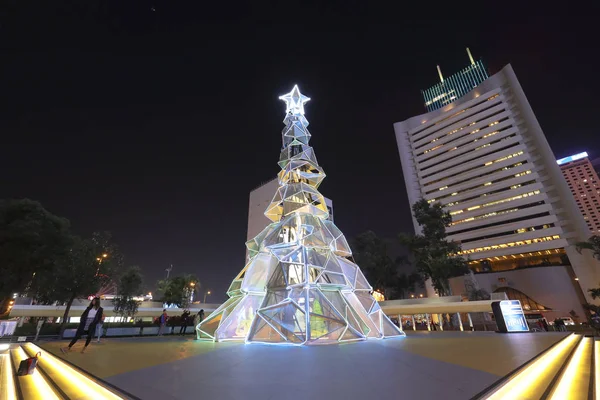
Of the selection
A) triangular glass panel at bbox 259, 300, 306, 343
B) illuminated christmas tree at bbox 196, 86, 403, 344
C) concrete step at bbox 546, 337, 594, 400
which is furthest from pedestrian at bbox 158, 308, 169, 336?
concrete step at bbox 546, 337, 594, 400

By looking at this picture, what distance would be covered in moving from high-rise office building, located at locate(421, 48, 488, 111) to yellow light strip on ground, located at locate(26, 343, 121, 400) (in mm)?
89629

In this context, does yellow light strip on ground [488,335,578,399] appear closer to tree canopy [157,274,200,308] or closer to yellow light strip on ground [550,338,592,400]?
yellow light strip on ground [550,338,592,400]

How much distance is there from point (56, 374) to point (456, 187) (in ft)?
217

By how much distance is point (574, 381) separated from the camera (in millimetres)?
4031

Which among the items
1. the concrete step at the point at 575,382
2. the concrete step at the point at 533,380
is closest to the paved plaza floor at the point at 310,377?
the concrete step at the point at 533,380

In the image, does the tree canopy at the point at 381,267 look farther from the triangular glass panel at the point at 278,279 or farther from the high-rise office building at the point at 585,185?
the high-rise office building at the point at 585,185

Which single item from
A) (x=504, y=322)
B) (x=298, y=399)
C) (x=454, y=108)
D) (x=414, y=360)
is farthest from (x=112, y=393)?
(x=454, y=108)

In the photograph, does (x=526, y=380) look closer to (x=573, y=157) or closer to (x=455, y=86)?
(x=455, y=86)

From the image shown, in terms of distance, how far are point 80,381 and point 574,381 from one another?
8.18 m

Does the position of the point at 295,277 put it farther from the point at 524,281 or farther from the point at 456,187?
the point at 456,187

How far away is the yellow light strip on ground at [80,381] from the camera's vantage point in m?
3.51

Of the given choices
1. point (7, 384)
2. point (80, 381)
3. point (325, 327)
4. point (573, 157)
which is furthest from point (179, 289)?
point (573, 157)

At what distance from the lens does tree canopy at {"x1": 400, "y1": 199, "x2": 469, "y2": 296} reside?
→ 2973 cm

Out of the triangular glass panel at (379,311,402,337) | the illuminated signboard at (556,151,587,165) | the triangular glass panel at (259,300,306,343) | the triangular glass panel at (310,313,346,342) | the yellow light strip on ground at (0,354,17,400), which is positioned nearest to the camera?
the yellow light strip on ground at (0,354,17,400)
